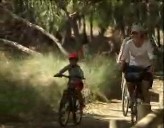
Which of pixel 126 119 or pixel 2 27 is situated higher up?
pixel 2 27

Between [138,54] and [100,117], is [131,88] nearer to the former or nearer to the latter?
[138,54]

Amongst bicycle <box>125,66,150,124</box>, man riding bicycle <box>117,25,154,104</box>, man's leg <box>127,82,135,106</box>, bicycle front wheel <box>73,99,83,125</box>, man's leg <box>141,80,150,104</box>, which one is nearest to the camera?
man riding bicycle <box>117,25,154,104</box>

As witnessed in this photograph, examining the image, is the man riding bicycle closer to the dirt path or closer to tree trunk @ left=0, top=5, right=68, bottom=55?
the dirt path

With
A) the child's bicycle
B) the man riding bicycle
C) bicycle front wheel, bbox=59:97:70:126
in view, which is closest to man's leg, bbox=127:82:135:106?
the man riding bicycle

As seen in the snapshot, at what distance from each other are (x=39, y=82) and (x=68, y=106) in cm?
305

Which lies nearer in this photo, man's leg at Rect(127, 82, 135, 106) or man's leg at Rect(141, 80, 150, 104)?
man's leg at Rect(141, 80, 150, 104)

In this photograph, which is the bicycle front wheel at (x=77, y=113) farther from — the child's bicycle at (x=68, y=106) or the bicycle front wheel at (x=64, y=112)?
the bicycle front wheel at (x=64, y=112)

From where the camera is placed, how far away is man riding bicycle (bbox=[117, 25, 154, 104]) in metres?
9.42

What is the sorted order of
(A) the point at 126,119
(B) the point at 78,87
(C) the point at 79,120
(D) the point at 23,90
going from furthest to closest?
1. (D) the point at 23,90
2. (A) the point at 126,119
3. (C) the point at 79,120
4. (B) the point at 78,87

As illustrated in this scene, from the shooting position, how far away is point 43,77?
14.1 meters

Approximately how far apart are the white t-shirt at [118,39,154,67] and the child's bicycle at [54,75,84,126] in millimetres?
1297

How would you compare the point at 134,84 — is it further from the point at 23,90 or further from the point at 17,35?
the point at 17,35

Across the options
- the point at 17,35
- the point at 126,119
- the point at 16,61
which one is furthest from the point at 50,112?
the point at 17,35

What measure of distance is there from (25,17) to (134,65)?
768cm
